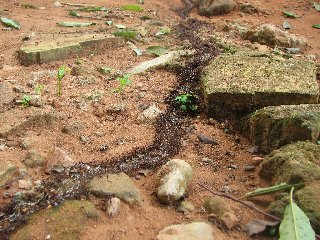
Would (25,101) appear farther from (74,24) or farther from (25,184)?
(74,24)

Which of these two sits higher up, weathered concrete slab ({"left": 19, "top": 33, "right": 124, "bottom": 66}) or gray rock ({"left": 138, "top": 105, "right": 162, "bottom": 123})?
weathered concrete slab ({"left": 19, "top": 33, "right": 124, "bottom": 66})

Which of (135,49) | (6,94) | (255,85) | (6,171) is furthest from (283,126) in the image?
(135,49)

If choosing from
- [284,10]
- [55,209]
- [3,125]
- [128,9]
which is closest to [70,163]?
[55,209]

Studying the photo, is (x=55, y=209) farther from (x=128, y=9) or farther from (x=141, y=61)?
(x=128, y=9)

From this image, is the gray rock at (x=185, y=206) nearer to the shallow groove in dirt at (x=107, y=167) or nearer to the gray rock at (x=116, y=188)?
the gray rock at (x=116, y=188)

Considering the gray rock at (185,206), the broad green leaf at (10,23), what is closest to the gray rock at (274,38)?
the broad green leaf at (10,23)

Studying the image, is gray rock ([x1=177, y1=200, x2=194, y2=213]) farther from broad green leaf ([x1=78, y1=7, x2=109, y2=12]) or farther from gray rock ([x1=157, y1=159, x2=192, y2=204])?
broad green leaf ([x1=78, y1=7, x2=109, y2=12])

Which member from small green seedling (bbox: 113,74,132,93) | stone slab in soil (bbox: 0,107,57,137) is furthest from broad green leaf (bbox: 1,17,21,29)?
stone slab in soil (bbox: 0,107,57,137)

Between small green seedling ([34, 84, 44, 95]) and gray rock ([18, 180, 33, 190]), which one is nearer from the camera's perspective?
gray rock ([18, 180, 33, 190])
